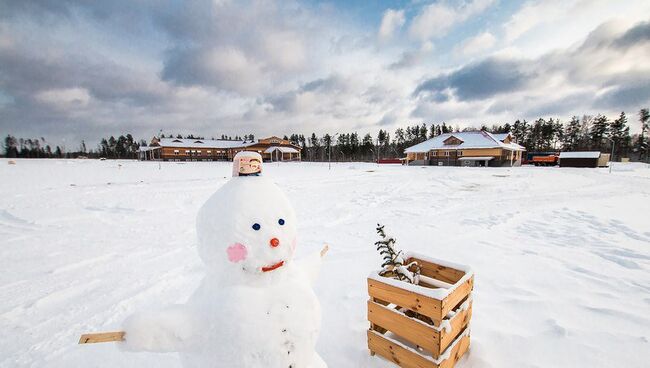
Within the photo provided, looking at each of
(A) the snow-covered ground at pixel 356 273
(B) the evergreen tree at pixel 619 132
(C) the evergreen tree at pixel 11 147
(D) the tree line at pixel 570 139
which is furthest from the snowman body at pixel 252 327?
(C) the evergreen tree at pixel 11 147

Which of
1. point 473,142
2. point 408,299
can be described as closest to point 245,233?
point 408,299

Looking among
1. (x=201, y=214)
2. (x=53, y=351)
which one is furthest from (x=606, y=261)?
(x=53, y=351)

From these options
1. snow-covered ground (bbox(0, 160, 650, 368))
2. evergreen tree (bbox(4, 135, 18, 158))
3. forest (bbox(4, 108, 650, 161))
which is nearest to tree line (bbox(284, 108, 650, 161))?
forest (bbox(4, 108, 650, 161))

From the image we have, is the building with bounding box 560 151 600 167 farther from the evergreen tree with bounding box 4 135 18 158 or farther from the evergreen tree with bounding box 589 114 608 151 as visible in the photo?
the evergreen tree with bounding box 4 135 18 158

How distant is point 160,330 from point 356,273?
3469 mm

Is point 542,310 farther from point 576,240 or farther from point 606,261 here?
point 576,240

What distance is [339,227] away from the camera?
23.9 feet

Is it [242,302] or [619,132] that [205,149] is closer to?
[242,302]

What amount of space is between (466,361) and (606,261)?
4363 millimetres

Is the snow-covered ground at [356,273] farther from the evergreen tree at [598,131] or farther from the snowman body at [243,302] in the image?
the evergreen tree at [598,131]

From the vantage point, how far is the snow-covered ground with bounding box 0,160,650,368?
8.90 ft

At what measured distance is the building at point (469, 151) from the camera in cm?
3803

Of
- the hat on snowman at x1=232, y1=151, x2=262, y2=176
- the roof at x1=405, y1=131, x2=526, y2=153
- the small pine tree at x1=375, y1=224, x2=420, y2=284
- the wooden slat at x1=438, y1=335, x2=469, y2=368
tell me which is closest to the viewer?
the hat on snowman at x1=232, y1=151, x2=262, y2=176

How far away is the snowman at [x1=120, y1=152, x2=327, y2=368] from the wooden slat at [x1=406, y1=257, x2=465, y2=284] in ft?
5.96
